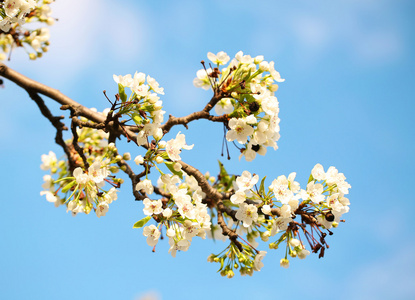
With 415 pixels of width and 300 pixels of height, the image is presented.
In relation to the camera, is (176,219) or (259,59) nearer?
(176,219)

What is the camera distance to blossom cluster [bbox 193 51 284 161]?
12.9 ft

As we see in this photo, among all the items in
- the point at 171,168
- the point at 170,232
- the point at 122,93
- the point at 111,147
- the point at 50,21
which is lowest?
the point at 170,232

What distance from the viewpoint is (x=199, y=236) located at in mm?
3906

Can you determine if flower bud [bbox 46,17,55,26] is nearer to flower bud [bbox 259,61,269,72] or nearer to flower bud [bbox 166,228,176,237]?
flower bud [bbox 259,61,269,72]

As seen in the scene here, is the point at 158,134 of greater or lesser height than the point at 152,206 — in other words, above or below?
above

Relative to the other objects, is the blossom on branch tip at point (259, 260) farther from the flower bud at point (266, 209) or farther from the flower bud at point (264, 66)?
the flower bud at point (264, 66)

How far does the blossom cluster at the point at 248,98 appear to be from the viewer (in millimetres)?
3934

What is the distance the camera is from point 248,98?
410 centimetres

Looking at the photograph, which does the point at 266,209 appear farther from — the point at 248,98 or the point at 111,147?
the point at 111,147

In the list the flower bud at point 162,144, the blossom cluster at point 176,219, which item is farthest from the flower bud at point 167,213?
the flower bud at point 162,144

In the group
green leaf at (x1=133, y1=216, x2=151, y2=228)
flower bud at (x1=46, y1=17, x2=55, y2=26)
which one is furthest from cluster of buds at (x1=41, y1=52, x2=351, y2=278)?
Answer: flower bud at (x1=46, y1=17, x2=55, y2=26)

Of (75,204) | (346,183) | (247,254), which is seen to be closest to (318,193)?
(346,183)

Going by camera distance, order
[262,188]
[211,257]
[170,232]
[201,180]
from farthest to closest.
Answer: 1. [201,180]
2. [211,257]
3. [262,188]
4. [170,232]

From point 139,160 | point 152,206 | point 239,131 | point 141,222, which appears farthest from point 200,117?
point 141,222
